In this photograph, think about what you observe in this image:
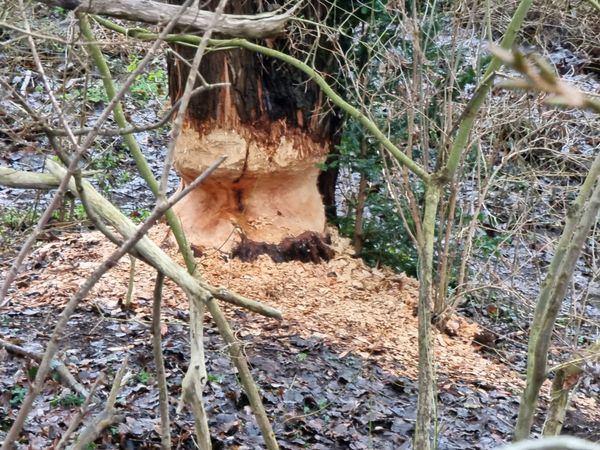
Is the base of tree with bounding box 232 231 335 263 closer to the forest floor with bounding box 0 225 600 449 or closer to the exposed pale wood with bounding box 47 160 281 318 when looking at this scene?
the forest floor with bounding box 0 225 600 449

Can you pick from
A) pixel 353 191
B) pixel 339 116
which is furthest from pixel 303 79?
pixel 353 191

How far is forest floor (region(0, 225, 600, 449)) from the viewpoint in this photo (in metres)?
4.24

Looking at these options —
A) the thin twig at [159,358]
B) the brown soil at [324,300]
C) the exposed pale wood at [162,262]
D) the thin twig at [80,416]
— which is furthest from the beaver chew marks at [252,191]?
the thin twig at [80,416]

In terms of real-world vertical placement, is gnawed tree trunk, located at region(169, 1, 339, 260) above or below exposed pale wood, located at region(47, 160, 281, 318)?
below

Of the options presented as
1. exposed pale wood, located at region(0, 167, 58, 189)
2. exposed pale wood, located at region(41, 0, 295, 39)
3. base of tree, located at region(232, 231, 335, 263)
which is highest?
exposed pale wood, located at region(41, 0, 295, 39)

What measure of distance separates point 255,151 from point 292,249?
0.72 metres

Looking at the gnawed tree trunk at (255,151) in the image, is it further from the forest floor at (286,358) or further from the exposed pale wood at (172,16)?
the exposed pale wood at (172,16)

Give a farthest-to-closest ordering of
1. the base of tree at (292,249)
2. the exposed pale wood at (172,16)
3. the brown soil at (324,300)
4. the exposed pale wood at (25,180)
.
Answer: the base of tree at (292,249)
the brown soil at (324,300)
the exposed pale wood at (172,16)
the exposed pale wood at (25,180)

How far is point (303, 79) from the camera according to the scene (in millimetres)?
5641

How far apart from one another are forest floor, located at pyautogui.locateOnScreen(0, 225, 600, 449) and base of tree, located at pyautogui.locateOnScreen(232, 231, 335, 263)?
65 millimetres

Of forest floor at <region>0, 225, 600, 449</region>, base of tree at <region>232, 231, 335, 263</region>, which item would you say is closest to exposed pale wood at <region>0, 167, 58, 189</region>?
forest floor at <region>0, 225, 600, 449</region>

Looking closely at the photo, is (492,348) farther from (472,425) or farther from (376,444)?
(376,444)

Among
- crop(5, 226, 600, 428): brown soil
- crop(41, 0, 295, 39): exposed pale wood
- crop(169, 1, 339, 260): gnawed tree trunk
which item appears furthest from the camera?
crop(169, 1, 339, 260): gnawed tree trunk

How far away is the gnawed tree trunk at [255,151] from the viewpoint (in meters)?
5.50
